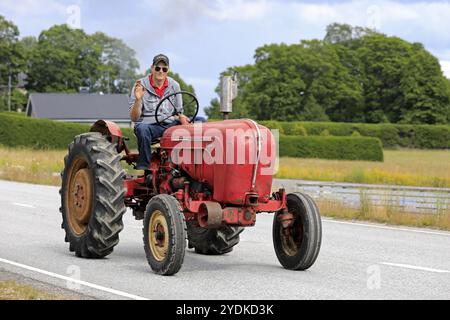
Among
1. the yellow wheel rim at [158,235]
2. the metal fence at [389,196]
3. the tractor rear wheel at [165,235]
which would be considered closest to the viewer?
the tractor rear wheel at [165,235]

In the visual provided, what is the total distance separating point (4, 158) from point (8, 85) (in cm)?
6687

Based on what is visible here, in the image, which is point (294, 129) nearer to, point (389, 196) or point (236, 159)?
point (389, 196)

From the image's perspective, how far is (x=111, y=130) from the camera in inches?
486

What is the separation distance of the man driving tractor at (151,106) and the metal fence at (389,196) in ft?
20.9

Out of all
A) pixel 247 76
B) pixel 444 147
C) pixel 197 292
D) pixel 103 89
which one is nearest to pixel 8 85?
pixel 103 89

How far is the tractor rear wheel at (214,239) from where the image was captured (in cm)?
1212

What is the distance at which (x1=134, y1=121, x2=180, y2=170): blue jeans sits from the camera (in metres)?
11.4

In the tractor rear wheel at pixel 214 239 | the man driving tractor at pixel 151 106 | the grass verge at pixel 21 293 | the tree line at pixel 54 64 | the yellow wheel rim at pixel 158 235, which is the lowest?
the grass verge at pixel 21 293

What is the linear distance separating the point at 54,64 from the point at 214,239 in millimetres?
104172

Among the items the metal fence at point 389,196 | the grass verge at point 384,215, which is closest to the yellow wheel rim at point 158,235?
the metal fence at point 389,196

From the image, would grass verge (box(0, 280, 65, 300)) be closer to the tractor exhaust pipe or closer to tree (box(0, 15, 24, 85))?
the tractor exhaust pipe

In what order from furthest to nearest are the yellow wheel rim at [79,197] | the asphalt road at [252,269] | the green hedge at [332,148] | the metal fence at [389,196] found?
the green hedge at [332,148] < the metal fence at [389,196] < the yellow wheel rim at [79,197] < the asphalt road at [252,269]

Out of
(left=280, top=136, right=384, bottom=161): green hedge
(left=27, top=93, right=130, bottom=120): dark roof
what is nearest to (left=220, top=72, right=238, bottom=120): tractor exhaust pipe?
(left=280, top=136, right=384, bottom=161): green hedge

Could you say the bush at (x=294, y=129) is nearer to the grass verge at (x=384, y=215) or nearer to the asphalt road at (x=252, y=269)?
the grass verge at (x=384, y=215)
